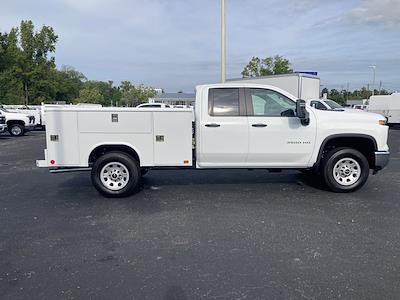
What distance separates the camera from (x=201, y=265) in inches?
155

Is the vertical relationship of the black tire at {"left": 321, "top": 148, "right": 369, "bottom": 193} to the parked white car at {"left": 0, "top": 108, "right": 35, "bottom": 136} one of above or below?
below

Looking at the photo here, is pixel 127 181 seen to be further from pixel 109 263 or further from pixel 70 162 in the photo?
pixel 109 263

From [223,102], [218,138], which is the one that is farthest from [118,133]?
[223,102]

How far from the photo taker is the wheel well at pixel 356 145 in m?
6.71

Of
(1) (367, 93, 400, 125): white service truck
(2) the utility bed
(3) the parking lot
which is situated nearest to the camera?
(3) the parking lot

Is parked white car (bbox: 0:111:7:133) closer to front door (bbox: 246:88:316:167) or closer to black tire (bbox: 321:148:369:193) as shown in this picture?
front door (bbox: 246:88:316:167)

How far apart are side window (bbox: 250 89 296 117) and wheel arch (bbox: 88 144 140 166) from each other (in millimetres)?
2307

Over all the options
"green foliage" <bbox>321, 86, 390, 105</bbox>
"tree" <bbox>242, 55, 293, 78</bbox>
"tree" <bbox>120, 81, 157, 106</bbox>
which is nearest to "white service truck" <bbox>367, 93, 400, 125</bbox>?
"tree" <bbox>242, 55, 293, 78</bbox>

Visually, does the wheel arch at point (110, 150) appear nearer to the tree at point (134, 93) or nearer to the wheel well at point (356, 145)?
the wheel well at point (356, 145)

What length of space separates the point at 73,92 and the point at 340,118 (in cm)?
6790

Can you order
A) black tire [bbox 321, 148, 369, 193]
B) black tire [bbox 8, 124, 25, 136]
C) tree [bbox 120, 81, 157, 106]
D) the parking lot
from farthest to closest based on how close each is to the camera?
tree [bbox 120, 81, 157, 106] → black tire [bbox 8, 124, 25, 136] → black tire [bbox 321, 148, 369, 193] → the parking lot

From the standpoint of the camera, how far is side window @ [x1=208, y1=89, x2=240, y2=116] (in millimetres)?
6648

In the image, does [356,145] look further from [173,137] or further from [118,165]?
[118,165]

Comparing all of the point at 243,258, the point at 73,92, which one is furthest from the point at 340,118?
the point at 73,92
